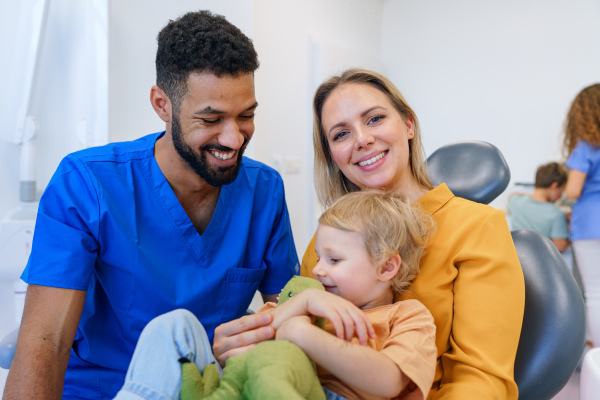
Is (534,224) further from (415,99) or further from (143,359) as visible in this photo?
(143,359)

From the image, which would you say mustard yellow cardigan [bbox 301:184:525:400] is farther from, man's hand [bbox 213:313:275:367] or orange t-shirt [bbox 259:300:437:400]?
man's hand [bbox 213:313:275:367]

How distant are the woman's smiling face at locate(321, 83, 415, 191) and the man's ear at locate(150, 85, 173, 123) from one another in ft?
1.40

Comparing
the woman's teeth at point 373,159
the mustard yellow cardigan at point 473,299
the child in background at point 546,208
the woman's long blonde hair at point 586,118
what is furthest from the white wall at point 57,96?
the child in background at point 546,208

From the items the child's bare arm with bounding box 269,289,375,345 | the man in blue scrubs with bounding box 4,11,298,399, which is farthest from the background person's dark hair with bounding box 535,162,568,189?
the child's bare arm with bounding box 269,289,375,345

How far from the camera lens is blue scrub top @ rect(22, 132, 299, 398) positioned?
109 centimetres

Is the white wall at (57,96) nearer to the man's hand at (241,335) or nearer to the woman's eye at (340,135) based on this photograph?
the woman's eye at (340,135)

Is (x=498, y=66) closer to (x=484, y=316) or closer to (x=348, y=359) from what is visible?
(x=484, y=316)

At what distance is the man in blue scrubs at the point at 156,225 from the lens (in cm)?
108

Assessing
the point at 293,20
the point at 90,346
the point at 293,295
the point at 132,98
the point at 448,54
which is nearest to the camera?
the point at 293,295

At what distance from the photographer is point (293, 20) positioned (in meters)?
3.11

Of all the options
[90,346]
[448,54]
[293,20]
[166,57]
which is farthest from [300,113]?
[90,346]

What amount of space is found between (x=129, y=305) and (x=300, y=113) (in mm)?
2221

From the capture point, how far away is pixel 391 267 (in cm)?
100

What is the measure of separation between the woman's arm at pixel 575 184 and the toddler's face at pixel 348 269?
2165mm
